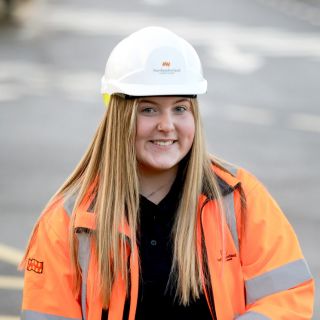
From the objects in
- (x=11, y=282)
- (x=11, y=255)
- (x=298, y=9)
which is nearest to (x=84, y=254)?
(x=11, y=282)

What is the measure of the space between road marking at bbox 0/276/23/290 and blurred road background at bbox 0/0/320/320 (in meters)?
0.01

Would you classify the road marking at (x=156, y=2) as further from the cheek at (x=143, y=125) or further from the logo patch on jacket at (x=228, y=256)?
the logo patch on jacket at (x=228, y=256)

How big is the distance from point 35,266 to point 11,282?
457 cm

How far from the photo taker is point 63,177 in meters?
12.1

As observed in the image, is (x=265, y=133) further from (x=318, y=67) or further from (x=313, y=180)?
(x=318, y=67)

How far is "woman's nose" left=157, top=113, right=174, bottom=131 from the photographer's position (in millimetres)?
4918

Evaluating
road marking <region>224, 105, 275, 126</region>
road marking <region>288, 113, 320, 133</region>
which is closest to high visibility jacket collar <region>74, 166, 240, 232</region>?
road marking <region>288, 113, 320, 133</region>

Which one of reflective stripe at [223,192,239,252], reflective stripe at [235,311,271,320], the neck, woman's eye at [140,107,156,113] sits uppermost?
woman's eye at [140,107,156,113]

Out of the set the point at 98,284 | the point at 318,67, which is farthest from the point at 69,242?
the point at 318,67

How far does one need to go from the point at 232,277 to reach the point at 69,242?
633mm

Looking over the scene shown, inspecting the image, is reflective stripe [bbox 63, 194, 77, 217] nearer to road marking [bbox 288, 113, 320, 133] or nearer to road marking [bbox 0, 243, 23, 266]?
road marking [bbox 0, 243, 23, 266]

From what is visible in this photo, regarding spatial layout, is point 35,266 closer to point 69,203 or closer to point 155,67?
point 69,203

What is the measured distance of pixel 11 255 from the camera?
10.0 m

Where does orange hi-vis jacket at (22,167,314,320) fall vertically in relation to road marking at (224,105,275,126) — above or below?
below
